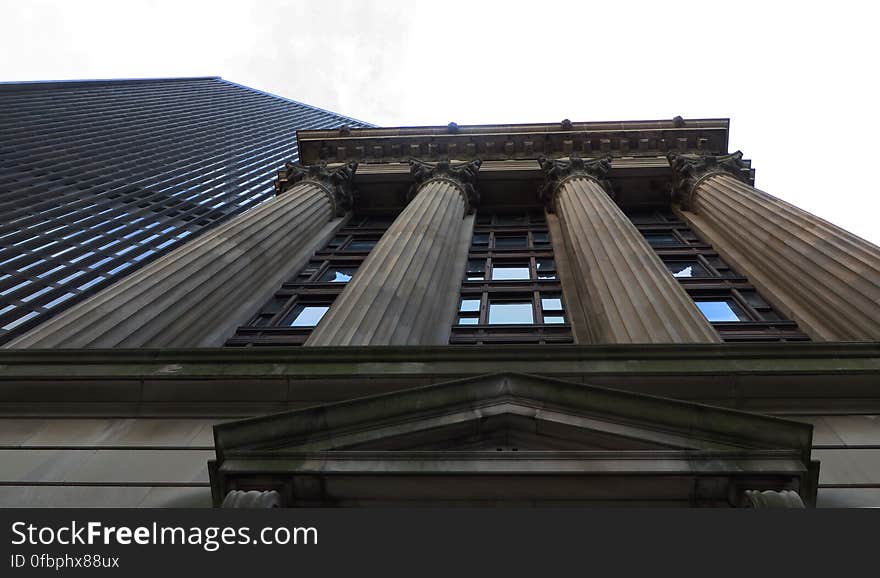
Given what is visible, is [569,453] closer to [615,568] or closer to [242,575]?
[615,568]

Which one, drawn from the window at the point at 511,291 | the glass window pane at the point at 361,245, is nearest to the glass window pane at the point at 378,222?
the glass window pane at the point at 361,245

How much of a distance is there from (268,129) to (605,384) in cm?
9931

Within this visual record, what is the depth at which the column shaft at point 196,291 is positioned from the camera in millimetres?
12906

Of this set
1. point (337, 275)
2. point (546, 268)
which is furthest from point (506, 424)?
point (337, 275)

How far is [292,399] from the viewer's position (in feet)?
32.2

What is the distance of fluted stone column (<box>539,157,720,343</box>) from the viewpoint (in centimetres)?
1337

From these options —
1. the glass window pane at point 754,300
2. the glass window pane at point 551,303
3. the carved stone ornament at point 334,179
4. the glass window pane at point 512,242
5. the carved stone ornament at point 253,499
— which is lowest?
the carved stone ornament at point 253,499

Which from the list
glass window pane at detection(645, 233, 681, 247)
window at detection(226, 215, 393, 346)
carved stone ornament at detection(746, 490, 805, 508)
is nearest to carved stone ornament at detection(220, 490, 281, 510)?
carved stone ornament at detection(746, 490, 805, 508)

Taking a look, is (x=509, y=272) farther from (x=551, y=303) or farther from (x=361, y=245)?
(x=361, y=245)

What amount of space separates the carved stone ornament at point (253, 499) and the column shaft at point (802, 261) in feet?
41.6

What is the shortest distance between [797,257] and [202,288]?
17.2 m

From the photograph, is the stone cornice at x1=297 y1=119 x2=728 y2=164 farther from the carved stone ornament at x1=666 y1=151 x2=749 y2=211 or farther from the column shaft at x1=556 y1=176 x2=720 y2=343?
the column shaft at x1=556 y1=176 x2=720 y2=343

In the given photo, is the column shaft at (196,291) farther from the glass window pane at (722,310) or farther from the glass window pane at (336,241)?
the glass window pane at (722,310)

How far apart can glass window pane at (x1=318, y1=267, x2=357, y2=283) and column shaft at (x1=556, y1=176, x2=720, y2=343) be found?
8.89 metres
